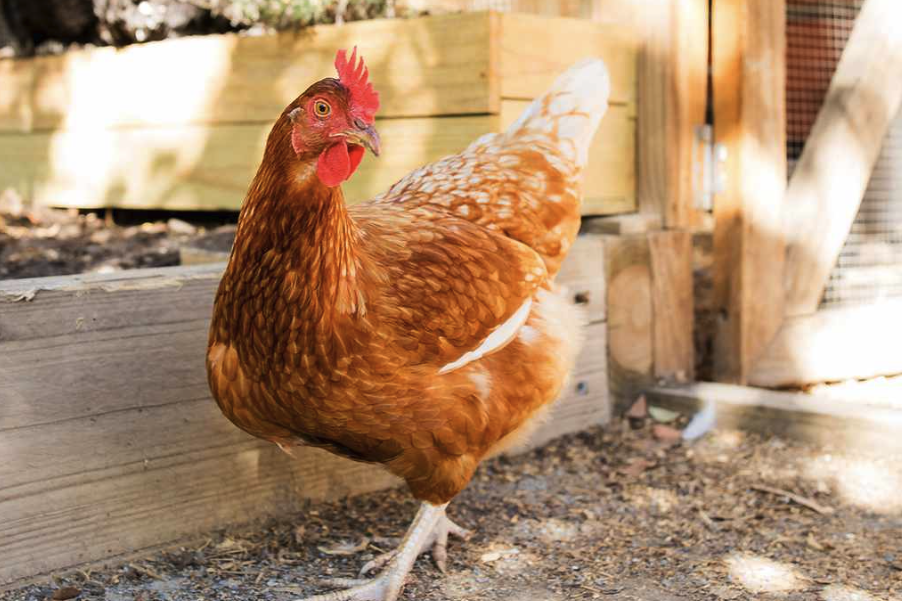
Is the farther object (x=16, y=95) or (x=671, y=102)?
(x=16, y=95)

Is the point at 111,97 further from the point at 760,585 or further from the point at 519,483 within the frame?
the point at 760,585

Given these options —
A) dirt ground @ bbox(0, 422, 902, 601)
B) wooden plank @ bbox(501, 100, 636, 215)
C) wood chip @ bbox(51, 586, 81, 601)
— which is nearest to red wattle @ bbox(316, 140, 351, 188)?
dirt ground @ bbox(0, 422, 902, 601)

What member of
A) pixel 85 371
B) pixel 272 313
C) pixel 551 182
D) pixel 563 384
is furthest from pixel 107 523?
pixel 551 182

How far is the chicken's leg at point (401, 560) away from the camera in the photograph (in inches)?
89.8

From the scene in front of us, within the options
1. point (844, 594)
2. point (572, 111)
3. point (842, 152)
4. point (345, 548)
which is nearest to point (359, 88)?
point (572, 111)

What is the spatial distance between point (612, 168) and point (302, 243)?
1.88 meters

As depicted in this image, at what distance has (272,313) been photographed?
2000mm

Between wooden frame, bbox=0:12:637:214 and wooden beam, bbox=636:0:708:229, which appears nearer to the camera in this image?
wooden frame, bbox=0:12:637:214

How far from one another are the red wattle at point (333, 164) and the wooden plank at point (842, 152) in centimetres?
226

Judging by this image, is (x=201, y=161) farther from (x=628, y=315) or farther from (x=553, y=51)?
(x=628, y=315)

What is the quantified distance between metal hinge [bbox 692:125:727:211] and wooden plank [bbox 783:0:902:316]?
0.28 m

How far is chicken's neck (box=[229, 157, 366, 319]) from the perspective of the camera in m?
1.93

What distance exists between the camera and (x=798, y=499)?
284 cm

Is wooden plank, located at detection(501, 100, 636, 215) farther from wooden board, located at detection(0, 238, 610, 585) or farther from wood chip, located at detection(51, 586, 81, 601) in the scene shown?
wood chip, located at detection(51, 586, 81, 601)
